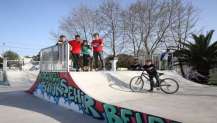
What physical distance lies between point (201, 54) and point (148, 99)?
13.2m

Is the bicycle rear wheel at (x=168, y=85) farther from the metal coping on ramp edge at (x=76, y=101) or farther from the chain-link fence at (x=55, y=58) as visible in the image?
the chain-link fence at (x=55, y=58)

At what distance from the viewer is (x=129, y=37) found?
35156 mm

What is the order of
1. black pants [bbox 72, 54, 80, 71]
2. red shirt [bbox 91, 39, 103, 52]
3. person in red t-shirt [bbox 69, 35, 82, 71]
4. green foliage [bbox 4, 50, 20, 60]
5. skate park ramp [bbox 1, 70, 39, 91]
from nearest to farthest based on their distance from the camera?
person in red t-shirt [bbox 69, 35, 82, 71]
black pants [bbox 72, 54, 80, 71]
red shirt [bbox 91, 39, 103, 52]
skate park ramp [bbox 1, 70, 39, 91]
green foliage [bbox 4, 50, 20, 60]

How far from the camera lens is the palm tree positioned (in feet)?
74.0

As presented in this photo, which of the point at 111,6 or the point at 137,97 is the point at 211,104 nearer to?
the point at 137,97

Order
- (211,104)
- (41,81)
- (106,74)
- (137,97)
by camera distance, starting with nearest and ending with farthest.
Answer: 1. (211,104)
2. (137,97)
3. (106,74)
4. (41,81)

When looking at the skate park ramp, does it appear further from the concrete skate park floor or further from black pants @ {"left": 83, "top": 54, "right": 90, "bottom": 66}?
the concrete skate park floor

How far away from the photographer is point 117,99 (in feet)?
36.8

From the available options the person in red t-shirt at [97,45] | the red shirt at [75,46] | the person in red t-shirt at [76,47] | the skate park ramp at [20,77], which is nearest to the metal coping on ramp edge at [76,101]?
the person in red t-shirt at [76,47]

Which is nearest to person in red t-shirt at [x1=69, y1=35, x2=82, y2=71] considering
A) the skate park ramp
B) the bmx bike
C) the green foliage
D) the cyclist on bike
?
the bmx bike

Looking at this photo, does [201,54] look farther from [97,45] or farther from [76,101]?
[76,101]

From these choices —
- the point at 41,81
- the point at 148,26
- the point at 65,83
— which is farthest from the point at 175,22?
the point at 65,83

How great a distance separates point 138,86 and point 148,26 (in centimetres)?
2161

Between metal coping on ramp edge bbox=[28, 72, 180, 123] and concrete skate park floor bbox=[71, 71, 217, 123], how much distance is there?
0.40 m
